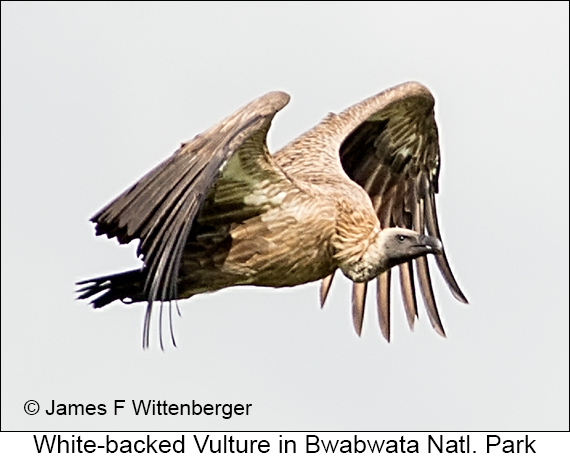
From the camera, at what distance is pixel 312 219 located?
15.6 metres

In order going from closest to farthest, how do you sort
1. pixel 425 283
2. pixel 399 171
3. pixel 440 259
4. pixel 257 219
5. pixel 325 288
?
pixel 257 219, pixel 440 259, pixel 325 288, pixel 425 283, pixel 399 171

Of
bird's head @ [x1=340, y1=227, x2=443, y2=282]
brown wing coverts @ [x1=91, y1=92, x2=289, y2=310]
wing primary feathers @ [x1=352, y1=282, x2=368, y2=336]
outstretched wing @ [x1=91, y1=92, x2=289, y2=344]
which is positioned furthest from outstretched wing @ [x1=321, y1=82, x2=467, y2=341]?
brown wing coverts @ [x1=91, y1=92, x2=289, y2=310]

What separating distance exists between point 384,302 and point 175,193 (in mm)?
4971

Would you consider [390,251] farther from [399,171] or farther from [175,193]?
[399,171]

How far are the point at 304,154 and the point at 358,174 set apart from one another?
142cm

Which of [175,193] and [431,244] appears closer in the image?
[175,193]

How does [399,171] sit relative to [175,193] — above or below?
above

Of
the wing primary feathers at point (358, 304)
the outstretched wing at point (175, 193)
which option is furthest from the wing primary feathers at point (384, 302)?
the outstretched wing at point (175, 193)

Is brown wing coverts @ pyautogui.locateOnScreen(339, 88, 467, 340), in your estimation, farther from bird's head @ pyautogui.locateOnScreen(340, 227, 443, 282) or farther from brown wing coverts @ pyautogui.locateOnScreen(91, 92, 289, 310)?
brown wing coverts @ pyautogui.locateOnScreen(91, 92, 289, 310)

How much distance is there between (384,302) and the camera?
1875 cm

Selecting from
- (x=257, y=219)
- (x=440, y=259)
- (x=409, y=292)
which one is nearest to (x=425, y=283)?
(x=409, y=292)

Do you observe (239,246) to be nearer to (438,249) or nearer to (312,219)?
(312,219)

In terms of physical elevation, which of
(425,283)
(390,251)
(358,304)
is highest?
(390,251)

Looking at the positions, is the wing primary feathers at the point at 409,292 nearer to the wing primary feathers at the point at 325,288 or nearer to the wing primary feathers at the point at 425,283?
the wing primary feathers at the point at 425,283
